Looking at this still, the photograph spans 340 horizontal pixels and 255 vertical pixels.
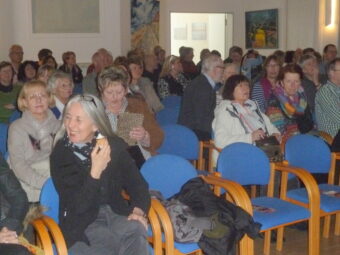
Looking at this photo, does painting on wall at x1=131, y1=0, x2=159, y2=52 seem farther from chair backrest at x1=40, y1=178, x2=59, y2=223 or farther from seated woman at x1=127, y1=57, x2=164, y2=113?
chair backrest at x1=40, y1=178, x2=59, y2=223

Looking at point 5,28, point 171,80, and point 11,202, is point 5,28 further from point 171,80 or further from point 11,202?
point 11,202

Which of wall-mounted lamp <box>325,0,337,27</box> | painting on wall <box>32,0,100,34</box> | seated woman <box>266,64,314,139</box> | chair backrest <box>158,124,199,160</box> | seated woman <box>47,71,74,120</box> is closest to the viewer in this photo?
chair backrest <box>158,124,199,160</box>

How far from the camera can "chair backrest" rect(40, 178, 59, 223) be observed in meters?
2.91

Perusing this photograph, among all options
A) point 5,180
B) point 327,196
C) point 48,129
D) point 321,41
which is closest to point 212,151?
point 327,196

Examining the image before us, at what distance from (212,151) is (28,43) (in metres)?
5.56

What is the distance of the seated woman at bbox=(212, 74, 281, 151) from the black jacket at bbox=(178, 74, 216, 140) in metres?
0.64

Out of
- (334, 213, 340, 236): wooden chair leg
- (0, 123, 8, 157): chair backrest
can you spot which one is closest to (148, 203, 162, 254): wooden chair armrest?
(0, 123, 8, 157): chair backrest

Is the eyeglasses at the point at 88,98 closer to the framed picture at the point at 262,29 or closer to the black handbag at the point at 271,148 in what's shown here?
the black handbag at the point at 271,148

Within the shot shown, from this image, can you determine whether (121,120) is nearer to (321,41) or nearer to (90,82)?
(90,82)

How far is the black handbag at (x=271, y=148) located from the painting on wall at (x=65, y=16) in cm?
591

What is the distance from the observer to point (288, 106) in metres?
4.79

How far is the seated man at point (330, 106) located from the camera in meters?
4.84

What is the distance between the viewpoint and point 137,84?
19.8ft

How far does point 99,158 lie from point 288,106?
256 centimetres
